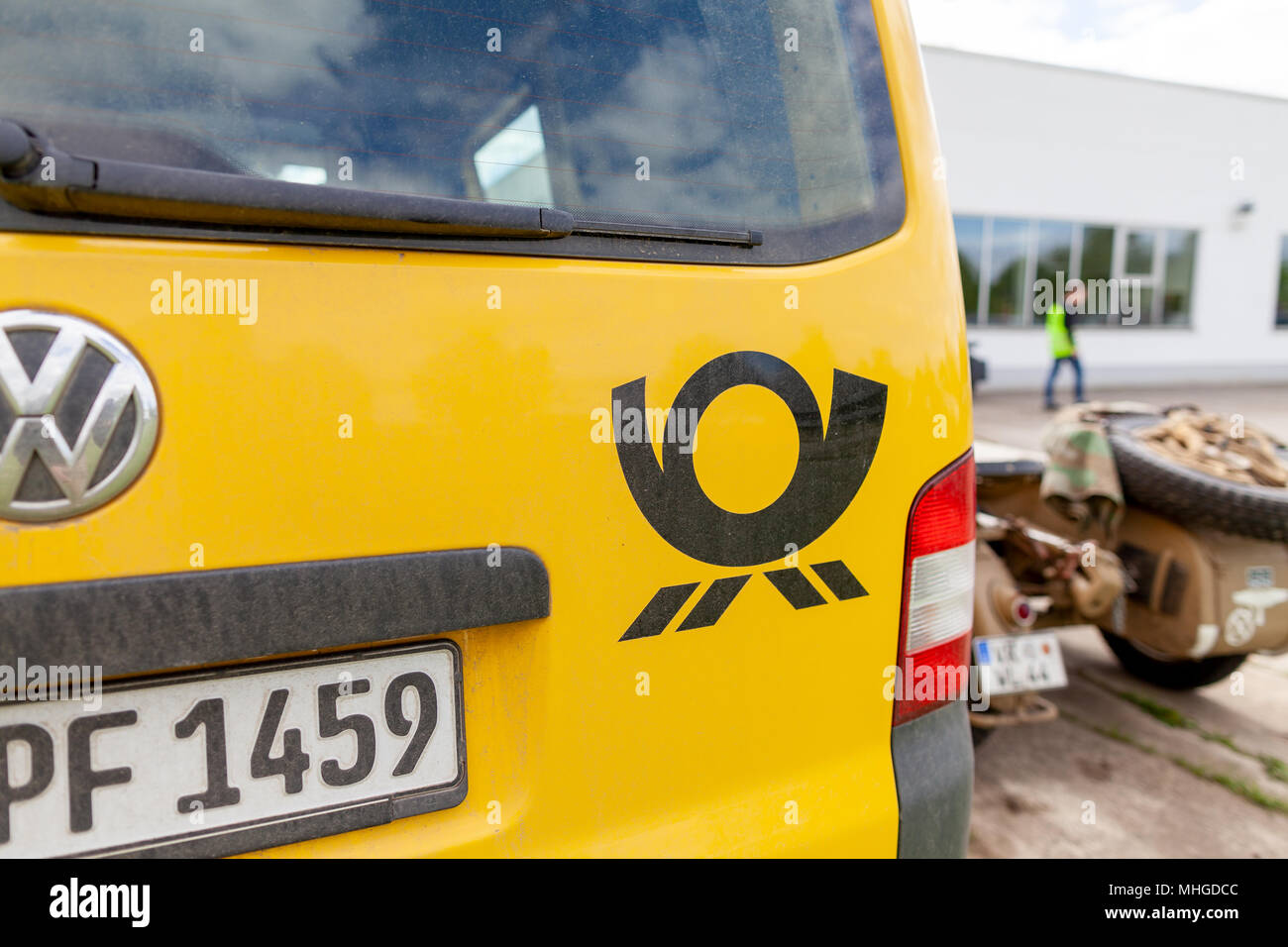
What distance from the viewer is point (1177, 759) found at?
3148 mm

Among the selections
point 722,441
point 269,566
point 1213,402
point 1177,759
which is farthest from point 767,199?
point 1213,402

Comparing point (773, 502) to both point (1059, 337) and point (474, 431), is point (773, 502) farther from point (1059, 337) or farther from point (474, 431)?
point (1059, 337)

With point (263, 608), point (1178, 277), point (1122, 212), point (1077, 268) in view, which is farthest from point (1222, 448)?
point (1178, 277)

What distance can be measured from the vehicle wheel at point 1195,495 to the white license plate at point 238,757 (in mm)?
2898

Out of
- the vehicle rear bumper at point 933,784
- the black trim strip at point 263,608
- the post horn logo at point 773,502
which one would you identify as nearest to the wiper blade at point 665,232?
the post horn logo at point 773,502

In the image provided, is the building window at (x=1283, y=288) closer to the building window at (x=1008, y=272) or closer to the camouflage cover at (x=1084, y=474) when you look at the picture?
the building window at (x=1008, y=272)

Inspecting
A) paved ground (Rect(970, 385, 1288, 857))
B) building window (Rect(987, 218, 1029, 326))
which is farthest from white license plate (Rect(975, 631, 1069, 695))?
building window (Rect(987, 218, 1029, 326))

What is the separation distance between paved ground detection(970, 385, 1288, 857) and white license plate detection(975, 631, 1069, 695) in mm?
458

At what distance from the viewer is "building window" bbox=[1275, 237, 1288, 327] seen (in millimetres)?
17031

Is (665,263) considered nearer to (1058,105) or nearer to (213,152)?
(213,152)

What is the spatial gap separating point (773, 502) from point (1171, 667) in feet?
11.2

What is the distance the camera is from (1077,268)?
15.3 meters
